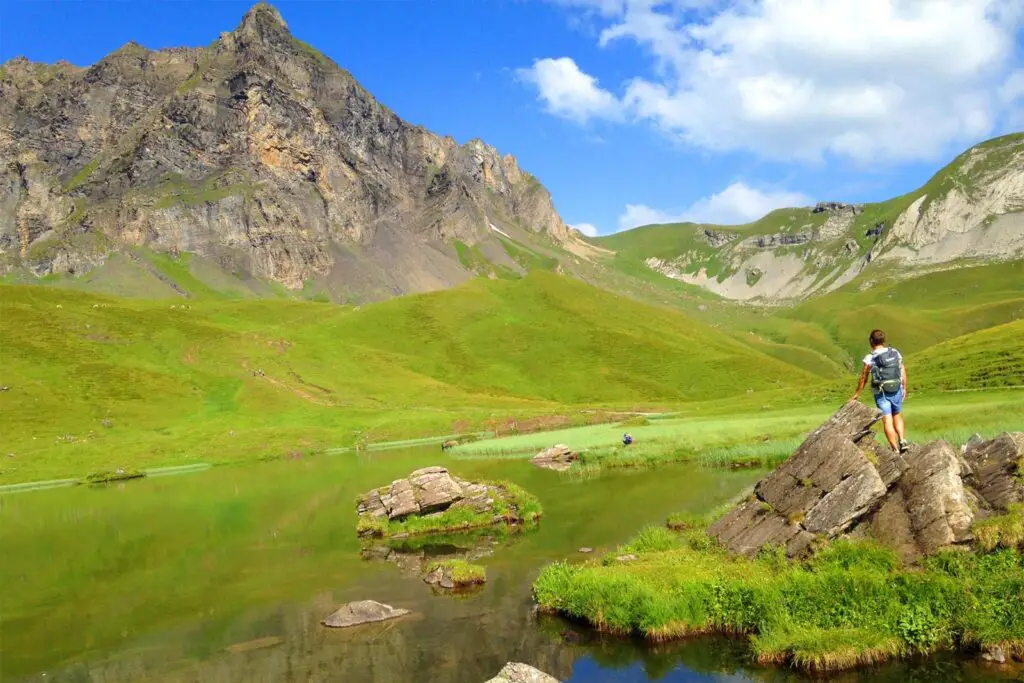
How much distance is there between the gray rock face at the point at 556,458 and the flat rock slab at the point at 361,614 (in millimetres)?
37763

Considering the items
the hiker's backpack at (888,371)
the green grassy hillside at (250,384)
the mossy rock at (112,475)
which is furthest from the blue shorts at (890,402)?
the mossy rock at (112,475)

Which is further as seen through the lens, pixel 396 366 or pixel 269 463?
pixel 396 366

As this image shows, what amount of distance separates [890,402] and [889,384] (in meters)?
0.81

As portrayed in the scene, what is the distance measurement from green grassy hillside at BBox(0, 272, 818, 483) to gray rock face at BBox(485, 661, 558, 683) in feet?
269

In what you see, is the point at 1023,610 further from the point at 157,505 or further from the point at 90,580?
the point at 157,505

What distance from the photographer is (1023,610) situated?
17.9 meters

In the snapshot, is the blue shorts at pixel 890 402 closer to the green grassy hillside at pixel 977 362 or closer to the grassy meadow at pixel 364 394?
the grassy meadow at pixel 364 394

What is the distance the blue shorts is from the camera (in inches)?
954

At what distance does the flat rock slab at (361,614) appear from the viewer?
2461cm

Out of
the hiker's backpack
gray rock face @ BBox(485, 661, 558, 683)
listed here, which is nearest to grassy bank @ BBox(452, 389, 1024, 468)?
the hiker's backpack

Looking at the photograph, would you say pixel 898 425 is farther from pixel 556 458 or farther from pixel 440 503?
pixel 556 458

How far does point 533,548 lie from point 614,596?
11.1 metres

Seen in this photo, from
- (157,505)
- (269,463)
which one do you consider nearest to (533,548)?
(157,505)

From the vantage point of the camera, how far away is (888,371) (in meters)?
24.2
